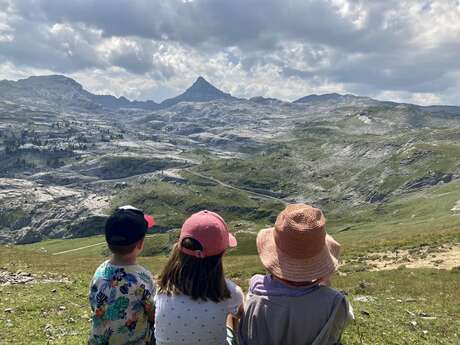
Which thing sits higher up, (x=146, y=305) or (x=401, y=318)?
(x=146, y=305)

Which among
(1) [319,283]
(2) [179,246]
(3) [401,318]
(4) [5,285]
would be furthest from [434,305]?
(4) [5,285]

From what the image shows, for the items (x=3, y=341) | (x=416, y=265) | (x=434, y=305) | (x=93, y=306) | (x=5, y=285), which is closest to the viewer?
(x=93, y=306)

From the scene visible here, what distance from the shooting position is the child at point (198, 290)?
780cm

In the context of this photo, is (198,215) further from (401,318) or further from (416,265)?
(416,265)

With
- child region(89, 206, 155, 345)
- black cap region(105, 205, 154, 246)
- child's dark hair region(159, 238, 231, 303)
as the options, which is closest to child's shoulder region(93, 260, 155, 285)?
child region(89, 206, 155, 345)

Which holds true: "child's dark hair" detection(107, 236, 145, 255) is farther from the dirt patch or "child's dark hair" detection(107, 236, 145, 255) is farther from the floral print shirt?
the dirt patch

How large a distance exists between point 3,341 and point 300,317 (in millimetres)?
12339

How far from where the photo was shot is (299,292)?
24.4ft

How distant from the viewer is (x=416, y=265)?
3588cm

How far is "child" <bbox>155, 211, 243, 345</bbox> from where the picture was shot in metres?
7.80

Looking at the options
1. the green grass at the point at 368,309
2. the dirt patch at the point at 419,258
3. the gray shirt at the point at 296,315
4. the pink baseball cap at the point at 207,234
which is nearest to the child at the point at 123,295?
the pink baseball cap at the point at 207,234

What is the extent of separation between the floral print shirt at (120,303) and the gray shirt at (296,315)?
112 inches

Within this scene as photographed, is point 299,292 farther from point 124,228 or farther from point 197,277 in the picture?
point 124,228

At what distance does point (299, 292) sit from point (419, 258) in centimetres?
3536
